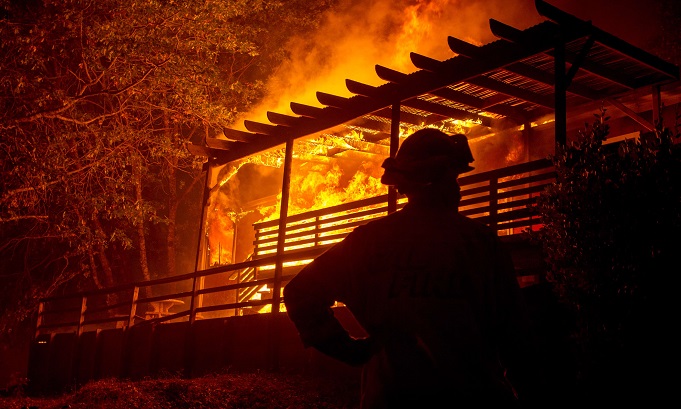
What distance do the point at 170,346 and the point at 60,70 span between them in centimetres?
1206

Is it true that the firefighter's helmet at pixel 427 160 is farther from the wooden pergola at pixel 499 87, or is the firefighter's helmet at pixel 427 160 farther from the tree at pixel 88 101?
the tree at pixel 88 101

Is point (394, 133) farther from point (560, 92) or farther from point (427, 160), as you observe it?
point (427, 160)

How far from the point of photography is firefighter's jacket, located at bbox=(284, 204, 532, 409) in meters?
2.28

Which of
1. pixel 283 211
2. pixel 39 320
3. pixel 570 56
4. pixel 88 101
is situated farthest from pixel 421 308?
pixel 39 320

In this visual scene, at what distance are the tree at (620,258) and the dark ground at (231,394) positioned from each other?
3576 millimetres

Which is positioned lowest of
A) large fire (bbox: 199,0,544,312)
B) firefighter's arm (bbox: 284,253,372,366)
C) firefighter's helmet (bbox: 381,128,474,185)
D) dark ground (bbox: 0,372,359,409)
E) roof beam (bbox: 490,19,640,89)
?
dark ground (bbox: 0,372,359,409)

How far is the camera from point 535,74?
9.91 meters

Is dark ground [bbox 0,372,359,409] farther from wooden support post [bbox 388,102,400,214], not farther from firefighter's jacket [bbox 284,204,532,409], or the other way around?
firefighter's jacket [bbox 284,204,532,409]

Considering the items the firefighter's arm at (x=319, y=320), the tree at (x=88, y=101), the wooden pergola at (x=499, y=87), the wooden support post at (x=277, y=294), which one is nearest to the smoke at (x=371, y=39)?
the tree at (x=88, y=101)

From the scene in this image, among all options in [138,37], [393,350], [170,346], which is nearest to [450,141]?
[393,350]

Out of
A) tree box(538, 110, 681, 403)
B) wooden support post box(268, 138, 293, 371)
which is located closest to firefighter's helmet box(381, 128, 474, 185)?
tree box(538, 110, 681, 403)

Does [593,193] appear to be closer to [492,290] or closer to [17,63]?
[492,290]

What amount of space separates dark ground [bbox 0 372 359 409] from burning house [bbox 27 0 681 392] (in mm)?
1148

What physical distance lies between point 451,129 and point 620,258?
8.26m
